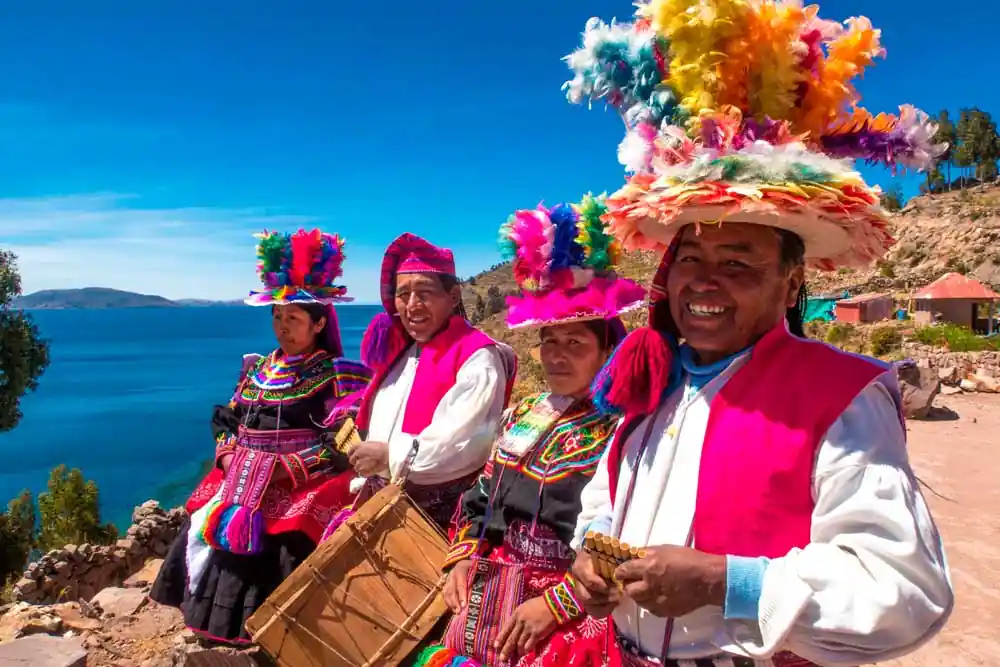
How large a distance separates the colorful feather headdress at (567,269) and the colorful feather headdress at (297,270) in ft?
4.77

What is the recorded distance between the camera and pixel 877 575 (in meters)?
1.27

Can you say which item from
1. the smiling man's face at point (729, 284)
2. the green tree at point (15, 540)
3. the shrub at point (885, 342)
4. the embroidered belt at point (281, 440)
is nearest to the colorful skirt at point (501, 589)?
the smiling man's face at point (729, 284)

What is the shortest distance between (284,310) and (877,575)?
3.18 meters

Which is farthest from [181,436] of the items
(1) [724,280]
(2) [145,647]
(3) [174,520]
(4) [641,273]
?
(1) [724,280]

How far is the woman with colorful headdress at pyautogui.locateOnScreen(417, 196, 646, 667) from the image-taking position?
7.74 feet

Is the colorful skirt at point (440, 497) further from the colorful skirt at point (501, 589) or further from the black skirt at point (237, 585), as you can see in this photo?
the colorful skirt at point (501, 589)

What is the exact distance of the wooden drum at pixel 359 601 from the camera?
265 cm

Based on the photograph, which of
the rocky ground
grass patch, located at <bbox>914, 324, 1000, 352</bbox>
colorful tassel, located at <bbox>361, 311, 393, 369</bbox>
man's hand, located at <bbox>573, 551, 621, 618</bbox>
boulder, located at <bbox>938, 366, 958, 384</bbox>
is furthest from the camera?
grass patch, located at <bbox>914, 324, 1000, 352</bbox>

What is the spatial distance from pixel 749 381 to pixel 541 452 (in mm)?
1024

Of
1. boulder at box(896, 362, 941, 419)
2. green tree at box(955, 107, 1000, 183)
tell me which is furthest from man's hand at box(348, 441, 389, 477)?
green tree at box(955, 107, 1000, 183)

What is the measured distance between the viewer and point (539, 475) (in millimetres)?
2438

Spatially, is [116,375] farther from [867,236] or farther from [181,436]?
[867,236]

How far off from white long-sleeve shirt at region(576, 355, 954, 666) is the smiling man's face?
0.33 metres

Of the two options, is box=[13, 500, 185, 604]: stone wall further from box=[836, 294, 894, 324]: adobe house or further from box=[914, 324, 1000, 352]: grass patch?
box=[836, 294, 894, 324]: adobe house
